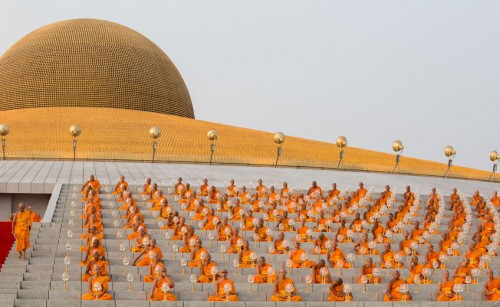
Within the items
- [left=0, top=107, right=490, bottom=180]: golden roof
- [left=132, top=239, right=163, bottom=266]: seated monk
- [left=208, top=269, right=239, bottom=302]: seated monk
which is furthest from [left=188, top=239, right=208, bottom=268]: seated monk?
[left=0, top=107, right=490, bottom=180]: golden roof

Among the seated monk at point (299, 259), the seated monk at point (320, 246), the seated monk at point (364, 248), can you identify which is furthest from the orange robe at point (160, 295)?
the seated monk at point (364, 248)

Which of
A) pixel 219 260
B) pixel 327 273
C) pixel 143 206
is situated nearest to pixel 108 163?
pixel 143 206

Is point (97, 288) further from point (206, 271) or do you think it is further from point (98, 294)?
point (206, 271)

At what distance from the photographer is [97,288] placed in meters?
13.2

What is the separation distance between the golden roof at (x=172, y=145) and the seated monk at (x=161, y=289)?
17.5 meters

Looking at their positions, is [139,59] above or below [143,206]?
above

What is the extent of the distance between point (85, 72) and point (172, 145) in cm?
1540

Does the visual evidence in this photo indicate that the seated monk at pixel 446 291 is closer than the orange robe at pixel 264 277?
Yes

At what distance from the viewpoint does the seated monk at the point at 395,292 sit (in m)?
14.2

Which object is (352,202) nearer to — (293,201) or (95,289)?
(293,201)

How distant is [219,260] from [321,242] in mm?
2132

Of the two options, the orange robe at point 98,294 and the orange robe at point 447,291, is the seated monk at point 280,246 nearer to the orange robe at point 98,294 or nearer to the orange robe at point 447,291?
the orange robe at point 447,291

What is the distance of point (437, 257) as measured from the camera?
54.0 ft

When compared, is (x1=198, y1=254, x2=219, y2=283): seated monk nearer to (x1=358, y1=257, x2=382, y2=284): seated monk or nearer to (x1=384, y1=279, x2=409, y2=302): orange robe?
(x1=358, y1=257, x2=382, y2=284): seated monk
